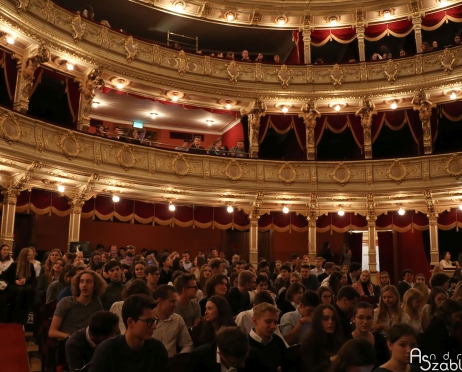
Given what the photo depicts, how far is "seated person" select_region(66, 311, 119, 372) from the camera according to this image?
3.13 metres

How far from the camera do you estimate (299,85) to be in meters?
16.6

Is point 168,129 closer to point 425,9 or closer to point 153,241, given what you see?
point 153,241

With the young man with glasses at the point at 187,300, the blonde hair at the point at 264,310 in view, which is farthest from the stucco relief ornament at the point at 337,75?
the blonde hair at the point at 264,310

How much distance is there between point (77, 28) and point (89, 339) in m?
12.0

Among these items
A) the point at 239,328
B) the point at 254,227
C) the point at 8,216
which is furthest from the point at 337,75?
the point at 239,328

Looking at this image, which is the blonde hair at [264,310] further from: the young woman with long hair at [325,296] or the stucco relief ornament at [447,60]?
the stucco relief ornament at [447,60]

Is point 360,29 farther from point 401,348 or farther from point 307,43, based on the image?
point 401,348

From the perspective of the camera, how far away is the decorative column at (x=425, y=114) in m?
15.7

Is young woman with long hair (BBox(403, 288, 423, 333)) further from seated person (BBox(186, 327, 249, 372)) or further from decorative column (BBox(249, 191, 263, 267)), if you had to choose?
decorative column (BBox(249, 191, 263, 267))

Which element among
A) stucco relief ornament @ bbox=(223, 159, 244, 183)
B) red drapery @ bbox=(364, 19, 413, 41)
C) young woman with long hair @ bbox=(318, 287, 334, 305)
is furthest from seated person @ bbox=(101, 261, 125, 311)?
red drapery @ bbox=(364, 19, 413, 41)

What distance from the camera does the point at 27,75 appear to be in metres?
12.6

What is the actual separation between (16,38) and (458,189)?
13.2 meters

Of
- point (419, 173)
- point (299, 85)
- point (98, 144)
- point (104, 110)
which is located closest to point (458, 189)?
point (419, 173)

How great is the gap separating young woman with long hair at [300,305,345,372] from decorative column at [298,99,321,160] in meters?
13.2
